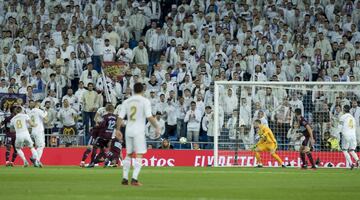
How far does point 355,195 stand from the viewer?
20.2 metres

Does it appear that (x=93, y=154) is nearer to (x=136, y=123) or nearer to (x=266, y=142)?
(x=266, y=142)

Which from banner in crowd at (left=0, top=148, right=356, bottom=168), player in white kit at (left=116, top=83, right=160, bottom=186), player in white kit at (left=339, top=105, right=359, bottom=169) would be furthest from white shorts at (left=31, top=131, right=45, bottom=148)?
player in white kit at (left=116, top=83, right=160, bottom=186)

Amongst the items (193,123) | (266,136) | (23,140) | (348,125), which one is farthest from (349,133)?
(23,140)

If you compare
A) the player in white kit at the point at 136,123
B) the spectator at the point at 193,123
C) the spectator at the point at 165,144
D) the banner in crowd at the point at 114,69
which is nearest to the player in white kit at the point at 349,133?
the spectator at the point at 193,123

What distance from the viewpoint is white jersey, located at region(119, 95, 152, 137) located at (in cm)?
2283

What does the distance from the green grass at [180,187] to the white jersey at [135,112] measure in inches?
49.3

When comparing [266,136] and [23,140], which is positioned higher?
[266,136]

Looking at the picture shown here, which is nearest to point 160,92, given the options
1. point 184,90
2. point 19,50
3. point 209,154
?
point 184,90

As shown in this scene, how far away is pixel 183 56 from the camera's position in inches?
1647

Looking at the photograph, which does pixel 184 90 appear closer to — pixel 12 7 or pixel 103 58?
pixel 103 58

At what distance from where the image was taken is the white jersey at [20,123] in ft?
118

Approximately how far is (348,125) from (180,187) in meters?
15.3

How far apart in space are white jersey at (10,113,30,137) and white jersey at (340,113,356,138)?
11.0m

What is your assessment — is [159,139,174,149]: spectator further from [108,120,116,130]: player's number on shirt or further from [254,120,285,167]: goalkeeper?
[108,120,116,130]: player's number on shirt
